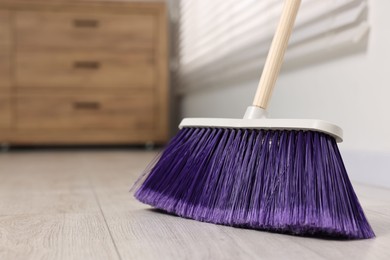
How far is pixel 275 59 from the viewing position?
84 cm

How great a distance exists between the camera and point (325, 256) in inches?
22.6

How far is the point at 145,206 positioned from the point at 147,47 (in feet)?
5.50

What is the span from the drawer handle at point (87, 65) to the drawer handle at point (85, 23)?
0.16 metres

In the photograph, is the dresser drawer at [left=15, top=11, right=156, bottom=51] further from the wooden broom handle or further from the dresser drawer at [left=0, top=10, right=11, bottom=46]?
the wooden broom handle

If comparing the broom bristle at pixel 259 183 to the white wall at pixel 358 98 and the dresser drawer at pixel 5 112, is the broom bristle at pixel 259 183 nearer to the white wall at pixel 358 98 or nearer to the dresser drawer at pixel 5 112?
the white wall at pixel 358 98

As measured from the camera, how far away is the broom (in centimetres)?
65

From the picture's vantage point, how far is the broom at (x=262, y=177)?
2.13 feet

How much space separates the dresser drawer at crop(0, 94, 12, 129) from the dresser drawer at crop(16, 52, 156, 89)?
0.09m

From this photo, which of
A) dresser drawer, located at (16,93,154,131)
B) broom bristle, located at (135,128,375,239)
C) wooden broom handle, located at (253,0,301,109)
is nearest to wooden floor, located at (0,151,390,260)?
broom bristle, located at (135,128,375,239)

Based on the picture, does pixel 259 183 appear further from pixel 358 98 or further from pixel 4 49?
pixel 4 49

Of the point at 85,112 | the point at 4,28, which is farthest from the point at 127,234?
the point at 4,28

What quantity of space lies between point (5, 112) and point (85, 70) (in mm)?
382

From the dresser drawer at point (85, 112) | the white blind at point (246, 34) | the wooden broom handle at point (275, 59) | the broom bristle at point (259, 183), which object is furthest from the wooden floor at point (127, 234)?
the dresser drawer at point (85, 112)

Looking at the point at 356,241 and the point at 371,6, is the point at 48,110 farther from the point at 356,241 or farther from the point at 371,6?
the point at 356,241
